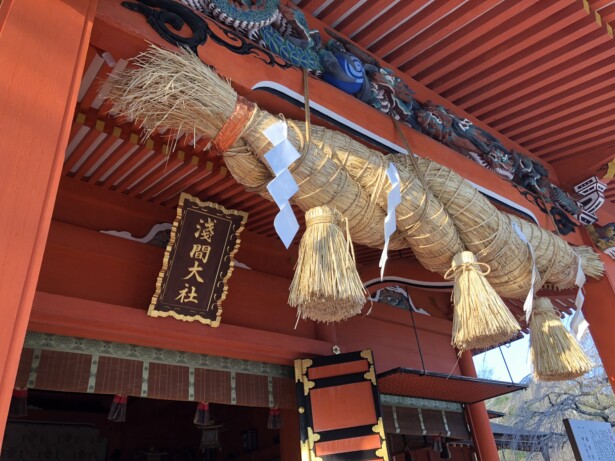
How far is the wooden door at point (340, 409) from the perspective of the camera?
3523 millimetres

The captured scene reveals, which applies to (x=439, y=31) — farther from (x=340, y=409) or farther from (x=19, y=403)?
(x=19, y=403)

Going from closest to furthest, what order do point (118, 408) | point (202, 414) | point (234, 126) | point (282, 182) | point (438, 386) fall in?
point (282, 182) → point (234, 126) → point (118, 408) → point (202, 414) → point (438, 386)

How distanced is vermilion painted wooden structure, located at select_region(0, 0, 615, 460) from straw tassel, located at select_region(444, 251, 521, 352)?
3.29ft

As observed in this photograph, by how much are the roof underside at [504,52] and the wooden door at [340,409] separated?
86.9 inches

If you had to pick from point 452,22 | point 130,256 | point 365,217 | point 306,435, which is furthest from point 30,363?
point 452,22

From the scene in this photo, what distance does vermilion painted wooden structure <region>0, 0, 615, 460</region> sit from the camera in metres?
1.55

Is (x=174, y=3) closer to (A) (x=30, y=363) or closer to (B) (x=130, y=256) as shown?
(B) (x=130, y=256)

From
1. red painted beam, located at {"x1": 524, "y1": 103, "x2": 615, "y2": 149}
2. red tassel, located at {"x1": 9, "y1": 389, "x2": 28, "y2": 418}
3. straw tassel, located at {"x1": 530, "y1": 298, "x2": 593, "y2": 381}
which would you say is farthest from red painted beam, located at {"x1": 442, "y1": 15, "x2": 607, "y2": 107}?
red tassel, located at {"x1": 9, "y1": 389, "x2": 28, "y2": 418}

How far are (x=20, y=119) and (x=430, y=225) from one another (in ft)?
5.98

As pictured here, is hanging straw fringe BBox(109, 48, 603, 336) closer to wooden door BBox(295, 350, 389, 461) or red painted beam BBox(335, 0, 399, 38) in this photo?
red painted beam BBox(335, 0, 399, 38)

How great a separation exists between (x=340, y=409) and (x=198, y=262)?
159cm

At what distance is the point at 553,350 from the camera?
2852 mm

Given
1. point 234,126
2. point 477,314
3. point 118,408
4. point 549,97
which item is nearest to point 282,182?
point 234,126

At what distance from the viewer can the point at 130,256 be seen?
3.48m
